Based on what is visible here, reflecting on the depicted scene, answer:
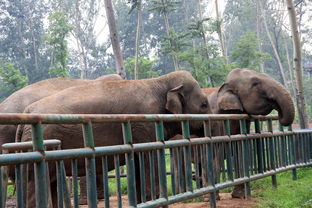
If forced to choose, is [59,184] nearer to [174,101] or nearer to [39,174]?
[39,174]

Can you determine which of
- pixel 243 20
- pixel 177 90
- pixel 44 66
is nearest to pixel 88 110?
pixel 177 90

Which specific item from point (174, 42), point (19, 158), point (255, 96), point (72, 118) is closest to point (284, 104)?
point (255, 96)

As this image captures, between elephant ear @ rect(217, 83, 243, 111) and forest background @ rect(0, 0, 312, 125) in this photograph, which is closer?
elephant ear @ rect(217, 83, 243, 111)

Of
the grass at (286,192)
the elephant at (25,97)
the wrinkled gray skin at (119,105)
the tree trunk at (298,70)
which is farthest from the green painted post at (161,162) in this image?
the tree trunk at (298,70)

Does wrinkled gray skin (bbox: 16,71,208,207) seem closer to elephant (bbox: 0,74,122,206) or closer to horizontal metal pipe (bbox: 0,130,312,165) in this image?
horizontal metal pipe (bbox: 0,130,312,165)

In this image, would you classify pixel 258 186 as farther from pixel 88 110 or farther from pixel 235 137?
pixel 88 110

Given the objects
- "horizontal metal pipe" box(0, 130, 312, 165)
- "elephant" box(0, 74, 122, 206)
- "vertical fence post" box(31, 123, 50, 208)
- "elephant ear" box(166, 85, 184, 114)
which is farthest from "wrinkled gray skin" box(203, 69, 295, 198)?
"vertical fence post" box(31, 123, 50, 208)

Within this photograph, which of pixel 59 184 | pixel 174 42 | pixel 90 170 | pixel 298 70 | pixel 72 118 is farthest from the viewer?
pixel 174 42

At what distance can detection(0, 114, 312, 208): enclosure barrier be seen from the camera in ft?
9.35

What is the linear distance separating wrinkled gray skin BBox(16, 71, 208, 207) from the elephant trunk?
1.17 m

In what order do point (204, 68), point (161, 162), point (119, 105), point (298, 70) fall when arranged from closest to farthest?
1. point (161, 162)
2. point (119, 105)
3. point (298, 70)
4. point (204, 68)

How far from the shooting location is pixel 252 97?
7.39 m

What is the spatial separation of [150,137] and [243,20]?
152ft

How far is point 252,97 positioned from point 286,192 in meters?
1.58
